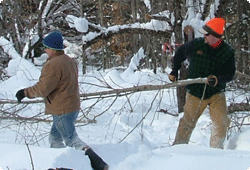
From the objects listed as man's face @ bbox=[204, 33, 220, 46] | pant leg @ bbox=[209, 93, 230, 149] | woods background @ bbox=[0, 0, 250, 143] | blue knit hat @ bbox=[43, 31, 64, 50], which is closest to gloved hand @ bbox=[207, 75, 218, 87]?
pant leg @ bbox=[209, 93, 230, 149]

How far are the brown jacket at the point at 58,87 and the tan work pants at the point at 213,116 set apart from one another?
56.4 inches

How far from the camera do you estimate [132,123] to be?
19.8ft

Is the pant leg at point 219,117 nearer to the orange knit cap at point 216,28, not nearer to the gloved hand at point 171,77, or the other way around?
the gloved hand at point 171,77

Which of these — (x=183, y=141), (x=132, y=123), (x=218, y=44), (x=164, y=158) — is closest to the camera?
(x=164, y=158)

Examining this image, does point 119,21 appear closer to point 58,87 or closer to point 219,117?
point 219,117

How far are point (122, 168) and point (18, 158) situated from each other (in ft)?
3.18

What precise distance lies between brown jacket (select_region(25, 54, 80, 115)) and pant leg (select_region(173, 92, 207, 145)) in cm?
141

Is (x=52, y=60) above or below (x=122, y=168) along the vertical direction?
above

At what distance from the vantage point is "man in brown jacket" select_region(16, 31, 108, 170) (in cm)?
304

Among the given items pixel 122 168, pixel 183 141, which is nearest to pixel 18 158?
pixel 122 168

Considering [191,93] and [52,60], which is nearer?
[52,60]

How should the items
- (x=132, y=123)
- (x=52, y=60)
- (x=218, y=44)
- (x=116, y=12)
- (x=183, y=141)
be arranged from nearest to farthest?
(x=52, y=60), (x=218, y=44), (x=183, y=141), (x=132, y=123), (x=116, y=12)

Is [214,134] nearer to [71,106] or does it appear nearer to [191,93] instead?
[191,93]

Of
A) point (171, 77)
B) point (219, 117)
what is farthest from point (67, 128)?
point (219, 117)
